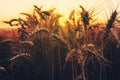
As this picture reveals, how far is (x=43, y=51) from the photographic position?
157 inches

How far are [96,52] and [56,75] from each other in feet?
3.29

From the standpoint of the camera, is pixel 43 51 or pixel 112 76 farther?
pixel 43 51

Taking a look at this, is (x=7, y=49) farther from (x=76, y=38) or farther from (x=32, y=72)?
(x=76, y=38)

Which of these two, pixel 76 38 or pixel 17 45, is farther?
pixel 17 45

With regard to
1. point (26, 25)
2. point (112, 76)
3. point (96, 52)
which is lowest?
point (112, 76)

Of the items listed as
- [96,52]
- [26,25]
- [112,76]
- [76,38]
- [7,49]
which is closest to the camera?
[96,52]

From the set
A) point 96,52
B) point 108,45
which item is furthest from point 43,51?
point 96,52

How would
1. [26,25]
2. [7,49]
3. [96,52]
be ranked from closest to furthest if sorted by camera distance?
1. [96,52]
2. [26,25]
3. [7,49]

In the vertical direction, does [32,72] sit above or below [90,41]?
below

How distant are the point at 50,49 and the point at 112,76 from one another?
0.72 meters

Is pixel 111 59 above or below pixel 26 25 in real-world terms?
below

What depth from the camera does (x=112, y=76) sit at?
3652mm

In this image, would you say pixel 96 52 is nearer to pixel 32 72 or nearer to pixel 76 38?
pixel 76 38

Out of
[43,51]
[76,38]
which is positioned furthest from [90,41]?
[43,51]
